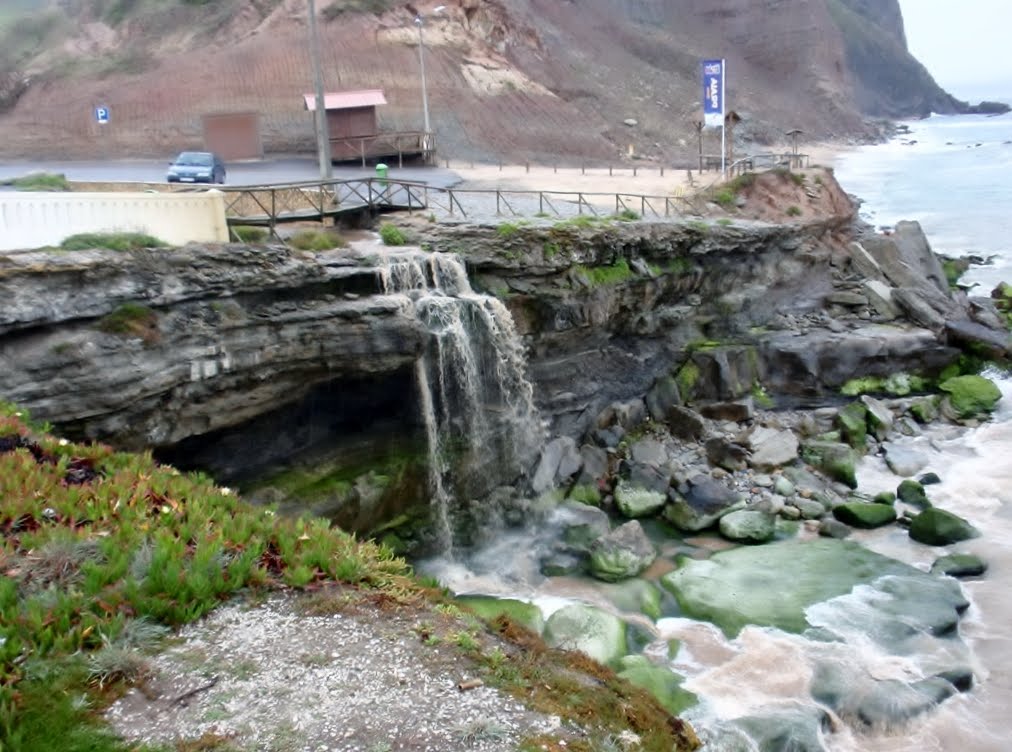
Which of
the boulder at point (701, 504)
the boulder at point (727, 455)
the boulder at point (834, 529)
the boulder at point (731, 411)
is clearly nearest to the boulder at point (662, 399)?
the boulder at point (731, 411)

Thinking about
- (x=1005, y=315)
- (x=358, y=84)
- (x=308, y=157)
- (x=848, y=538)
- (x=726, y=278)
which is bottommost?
(x=848, y=538)

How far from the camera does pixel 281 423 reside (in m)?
18.2

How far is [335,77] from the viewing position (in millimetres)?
56438

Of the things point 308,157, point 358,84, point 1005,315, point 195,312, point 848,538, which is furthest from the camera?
point 358,84

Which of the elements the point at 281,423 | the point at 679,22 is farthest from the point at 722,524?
the point at 679,22

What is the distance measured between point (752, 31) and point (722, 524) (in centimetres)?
Answer: 9712

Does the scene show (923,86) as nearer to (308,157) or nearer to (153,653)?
(308,157)

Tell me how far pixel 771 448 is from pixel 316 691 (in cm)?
1814

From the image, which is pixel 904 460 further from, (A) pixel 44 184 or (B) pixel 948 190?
(B) pixel 948 190

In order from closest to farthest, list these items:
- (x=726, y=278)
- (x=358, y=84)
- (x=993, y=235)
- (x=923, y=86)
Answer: (x=726, y=278) < (x=993, y=235) < (x=358, y=84) < (x=923, y=86)

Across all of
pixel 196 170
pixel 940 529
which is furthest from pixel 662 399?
pixel 196 170

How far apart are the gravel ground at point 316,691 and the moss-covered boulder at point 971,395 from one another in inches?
910

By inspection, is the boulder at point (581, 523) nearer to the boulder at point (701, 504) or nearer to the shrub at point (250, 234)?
the boulder at point (701, 504)

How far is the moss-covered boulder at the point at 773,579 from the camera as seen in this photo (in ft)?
53.5
